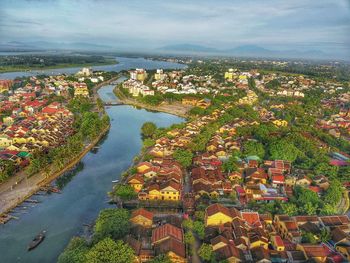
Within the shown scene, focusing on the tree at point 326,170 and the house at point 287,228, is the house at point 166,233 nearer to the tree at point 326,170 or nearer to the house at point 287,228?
the house at point 287,228

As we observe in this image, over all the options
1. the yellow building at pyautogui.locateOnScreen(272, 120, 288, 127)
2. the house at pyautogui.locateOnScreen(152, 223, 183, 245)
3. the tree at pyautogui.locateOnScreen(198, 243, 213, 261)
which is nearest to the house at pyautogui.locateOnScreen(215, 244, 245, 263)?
the tree at pyautogui.locateOnScreen(198, 243, 213, 261)

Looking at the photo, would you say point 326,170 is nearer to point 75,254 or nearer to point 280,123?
point 280,123

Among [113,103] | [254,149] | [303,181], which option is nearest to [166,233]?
[303,181]

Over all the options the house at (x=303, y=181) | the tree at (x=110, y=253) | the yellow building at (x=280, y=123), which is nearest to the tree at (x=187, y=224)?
the tree at (x=110, y=253)

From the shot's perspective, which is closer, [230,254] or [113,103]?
[230,254]

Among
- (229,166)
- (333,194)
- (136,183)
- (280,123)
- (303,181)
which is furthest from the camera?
(280,123)

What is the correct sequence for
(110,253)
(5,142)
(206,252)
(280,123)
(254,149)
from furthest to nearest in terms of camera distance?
(280,123) → (5,142) → (254,149) → (206,252) → (110,253)

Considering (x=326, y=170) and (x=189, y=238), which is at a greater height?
(x=326, y=170)
